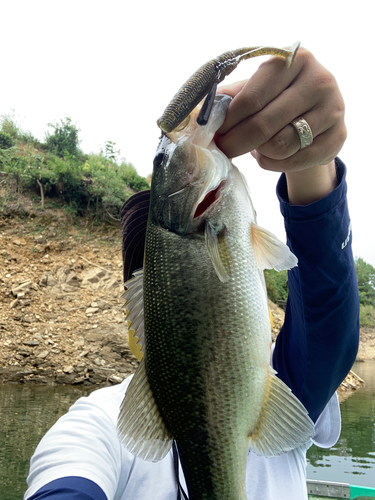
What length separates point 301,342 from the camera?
1650mm

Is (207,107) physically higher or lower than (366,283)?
higher

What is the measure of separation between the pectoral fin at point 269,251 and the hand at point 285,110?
0.23m

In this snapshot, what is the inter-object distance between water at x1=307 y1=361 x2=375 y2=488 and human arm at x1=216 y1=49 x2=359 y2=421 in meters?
6.83

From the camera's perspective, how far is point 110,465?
145cm

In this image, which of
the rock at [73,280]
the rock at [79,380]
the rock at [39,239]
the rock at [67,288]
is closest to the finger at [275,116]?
the rock at [79,380]

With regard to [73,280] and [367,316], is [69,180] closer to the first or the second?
[73,280]

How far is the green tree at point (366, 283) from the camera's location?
2894 centimetres

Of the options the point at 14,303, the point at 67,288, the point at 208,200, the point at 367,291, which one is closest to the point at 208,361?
the point at 208,200

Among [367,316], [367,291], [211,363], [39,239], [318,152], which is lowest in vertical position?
[367,316]

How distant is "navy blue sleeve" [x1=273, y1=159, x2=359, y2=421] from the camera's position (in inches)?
53.6

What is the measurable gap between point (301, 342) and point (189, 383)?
0.80 m

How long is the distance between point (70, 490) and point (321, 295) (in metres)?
1.10

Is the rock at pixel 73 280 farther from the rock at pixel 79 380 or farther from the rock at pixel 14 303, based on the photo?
the rock at pixel 79 380

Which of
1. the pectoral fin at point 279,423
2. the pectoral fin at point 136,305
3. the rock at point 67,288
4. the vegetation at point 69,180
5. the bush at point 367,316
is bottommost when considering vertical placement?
the bush at point 367,316
